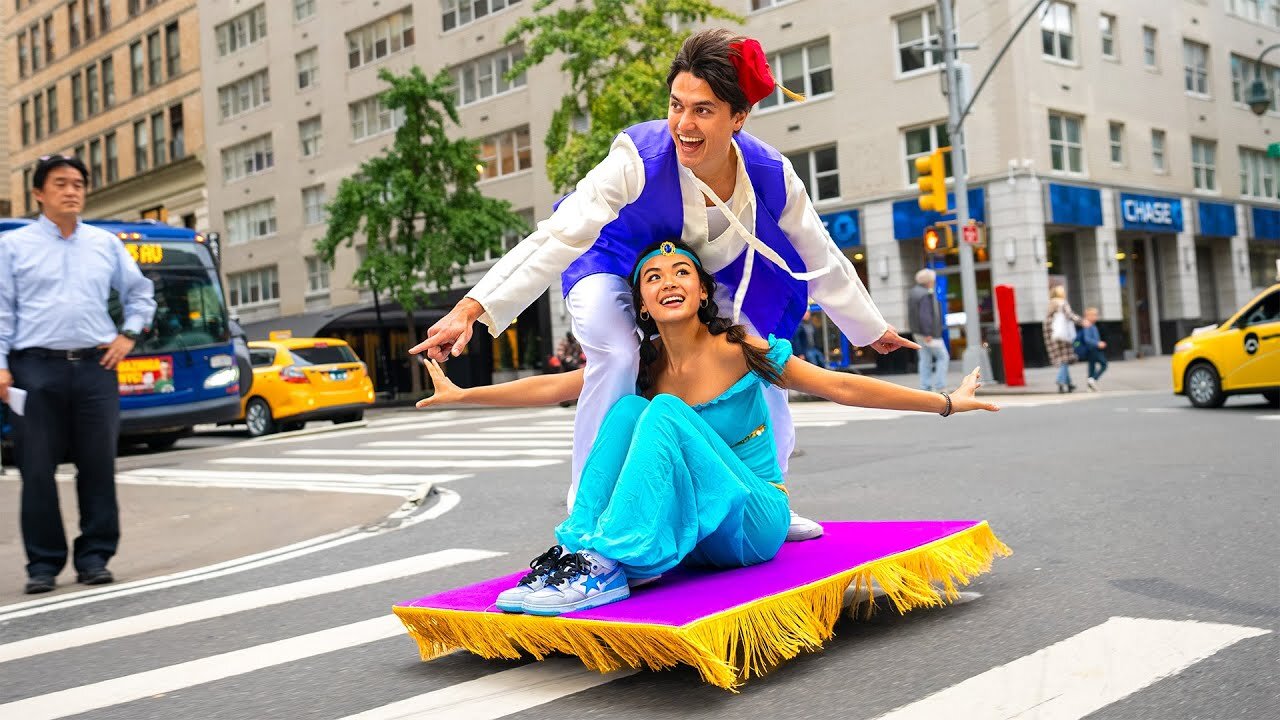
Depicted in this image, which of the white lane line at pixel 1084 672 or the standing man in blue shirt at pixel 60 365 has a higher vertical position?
the standing man in blue shirt at pixel 60 365

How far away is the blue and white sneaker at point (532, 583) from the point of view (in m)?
3.47

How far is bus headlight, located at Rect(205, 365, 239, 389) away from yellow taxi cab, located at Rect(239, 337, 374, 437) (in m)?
1.81

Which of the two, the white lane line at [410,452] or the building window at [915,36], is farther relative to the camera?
the building window at [915,36]

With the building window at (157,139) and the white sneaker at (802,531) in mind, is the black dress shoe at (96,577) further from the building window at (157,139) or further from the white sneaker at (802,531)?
the building window at (157,139)

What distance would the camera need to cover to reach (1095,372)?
18.9 meters

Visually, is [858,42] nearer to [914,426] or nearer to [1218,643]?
[914,426]

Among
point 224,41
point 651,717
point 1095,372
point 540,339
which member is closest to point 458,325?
point 651,717

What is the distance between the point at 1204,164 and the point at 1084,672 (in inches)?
1309

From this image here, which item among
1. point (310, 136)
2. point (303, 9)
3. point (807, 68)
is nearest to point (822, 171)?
point (807, 68)

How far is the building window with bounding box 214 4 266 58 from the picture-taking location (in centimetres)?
4600

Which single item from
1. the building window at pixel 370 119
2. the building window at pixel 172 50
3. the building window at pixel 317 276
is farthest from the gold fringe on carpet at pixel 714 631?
the building window at pixel 172 50

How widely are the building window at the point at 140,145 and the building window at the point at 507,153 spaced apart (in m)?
19.3

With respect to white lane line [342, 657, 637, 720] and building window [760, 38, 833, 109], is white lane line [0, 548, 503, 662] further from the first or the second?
building window [760, 38, 833, 109]

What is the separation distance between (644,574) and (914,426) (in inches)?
385
